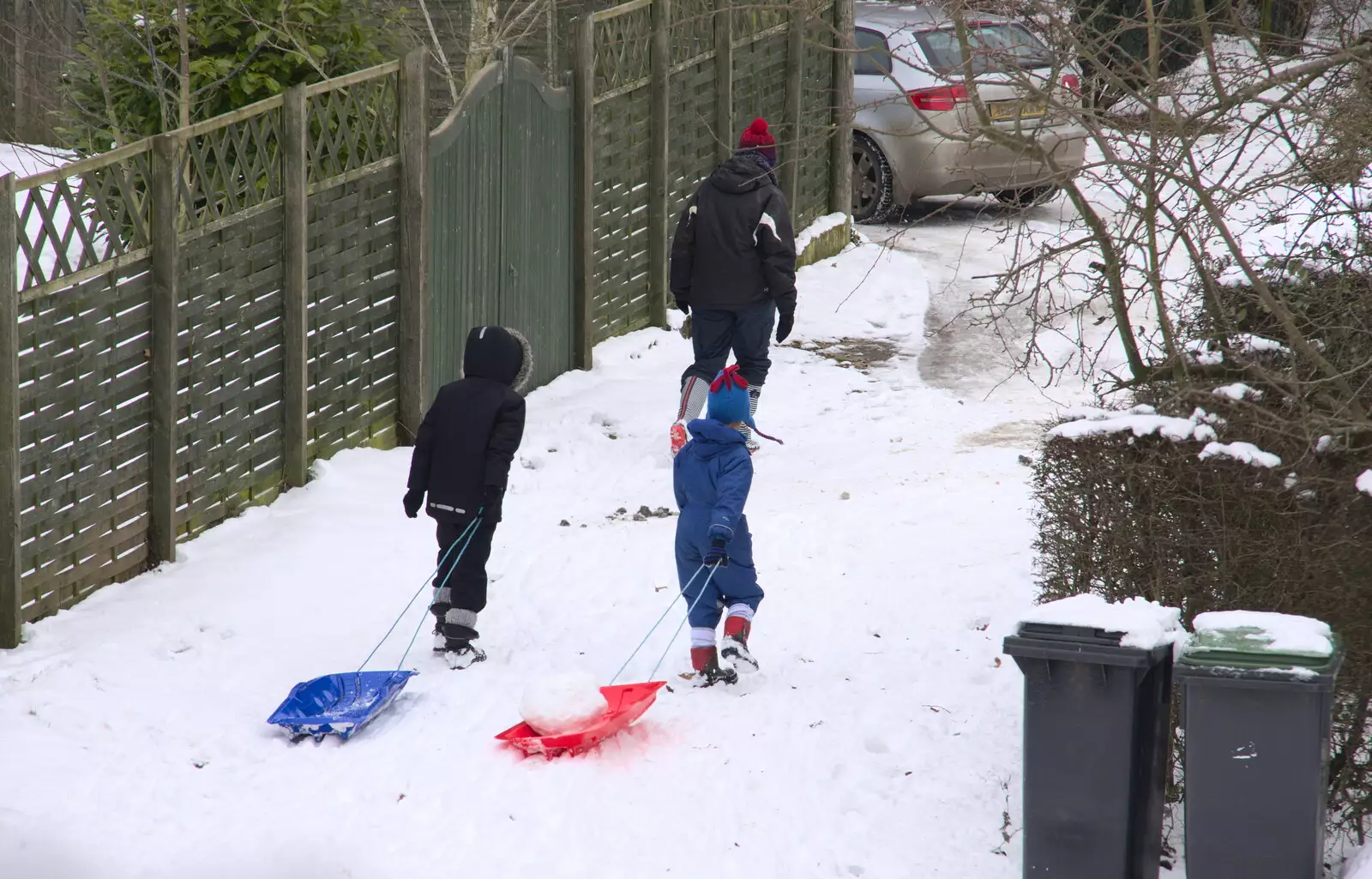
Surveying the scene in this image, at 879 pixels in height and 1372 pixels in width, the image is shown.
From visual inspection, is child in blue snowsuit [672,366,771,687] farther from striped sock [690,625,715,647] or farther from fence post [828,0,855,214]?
fence post [828,0,855,214]

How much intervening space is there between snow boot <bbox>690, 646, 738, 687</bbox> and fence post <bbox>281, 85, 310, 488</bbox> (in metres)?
2.70

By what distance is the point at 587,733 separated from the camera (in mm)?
5473

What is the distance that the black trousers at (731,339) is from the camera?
9.15m

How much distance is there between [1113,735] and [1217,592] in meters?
0.88

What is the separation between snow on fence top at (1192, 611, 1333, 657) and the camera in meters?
4.24

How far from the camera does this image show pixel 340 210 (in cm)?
816

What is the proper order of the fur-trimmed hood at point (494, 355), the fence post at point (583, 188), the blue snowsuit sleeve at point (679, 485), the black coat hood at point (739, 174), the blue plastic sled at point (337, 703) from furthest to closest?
the fence post at point (583, 188), the black coat hood at point (739, 174), the fur-trimmed hood at point (494, 355), the blue snowsuit sleeve at point (679, 485), the blue plastic sled at point (337, 703)

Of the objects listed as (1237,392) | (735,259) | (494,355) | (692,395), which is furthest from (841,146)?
(1237,392)

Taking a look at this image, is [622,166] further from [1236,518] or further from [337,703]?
[1236,518]

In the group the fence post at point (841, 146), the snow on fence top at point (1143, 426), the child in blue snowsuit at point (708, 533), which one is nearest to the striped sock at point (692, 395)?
the child in blue snowsuit at point (708, 533)

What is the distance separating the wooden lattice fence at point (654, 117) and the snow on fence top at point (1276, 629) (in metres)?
5.52

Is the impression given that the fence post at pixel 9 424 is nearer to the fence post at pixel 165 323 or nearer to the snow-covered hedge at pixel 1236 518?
the fence post at pixel 165 323

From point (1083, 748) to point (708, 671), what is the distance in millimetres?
2115

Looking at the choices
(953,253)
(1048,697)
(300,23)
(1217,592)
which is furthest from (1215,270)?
(953,253)
